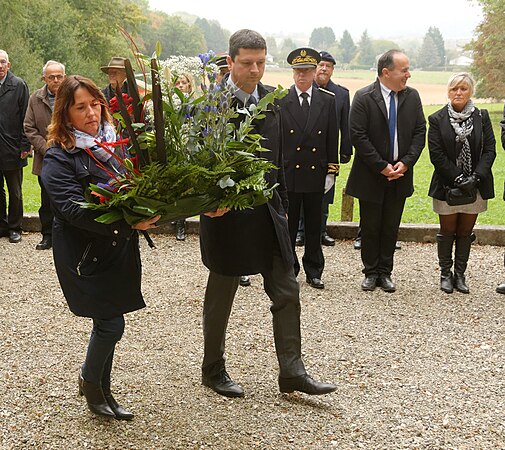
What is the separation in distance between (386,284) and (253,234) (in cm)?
298

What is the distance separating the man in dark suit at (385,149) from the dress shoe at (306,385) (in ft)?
8.67

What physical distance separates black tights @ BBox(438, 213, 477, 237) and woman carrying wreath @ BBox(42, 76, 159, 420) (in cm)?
398

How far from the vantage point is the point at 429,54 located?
3528 cm

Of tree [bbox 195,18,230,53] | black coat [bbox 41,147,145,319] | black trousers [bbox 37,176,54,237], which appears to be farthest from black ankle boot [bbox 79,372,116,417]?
tree [bbox 195,18,230,53]

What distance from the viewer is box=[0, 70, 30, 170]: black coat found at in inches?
344

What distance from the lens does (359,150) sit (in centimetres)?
711

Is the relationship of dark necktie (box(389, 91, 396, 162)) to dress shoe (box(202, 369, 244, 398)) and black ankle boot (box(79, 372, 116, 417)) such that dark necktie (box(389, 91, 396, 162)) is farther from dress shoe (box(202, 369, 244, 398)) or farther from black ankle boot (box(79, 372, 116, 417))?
black ankle boot (box(79, 372, 116, 417))

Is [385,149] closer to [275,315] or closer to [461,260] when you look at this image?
[461,260]

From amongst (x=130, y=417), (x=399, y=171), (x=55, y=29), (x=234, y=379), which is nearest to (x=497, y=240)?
(x=399, y=171)

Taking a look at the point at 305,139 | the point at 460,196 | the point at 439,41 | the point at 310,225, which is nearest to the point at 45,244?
the point at 310,225

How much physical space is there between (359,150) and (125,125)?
11.9 feet

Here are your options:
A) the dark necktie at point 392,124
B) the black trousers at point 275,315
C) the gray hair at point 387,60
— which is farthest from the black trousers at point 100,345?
the gray hair at point 387,60

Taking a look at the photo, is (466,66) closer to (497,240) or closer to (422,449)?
(497,240)

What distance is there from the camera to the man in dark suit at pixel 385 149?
700 cm
